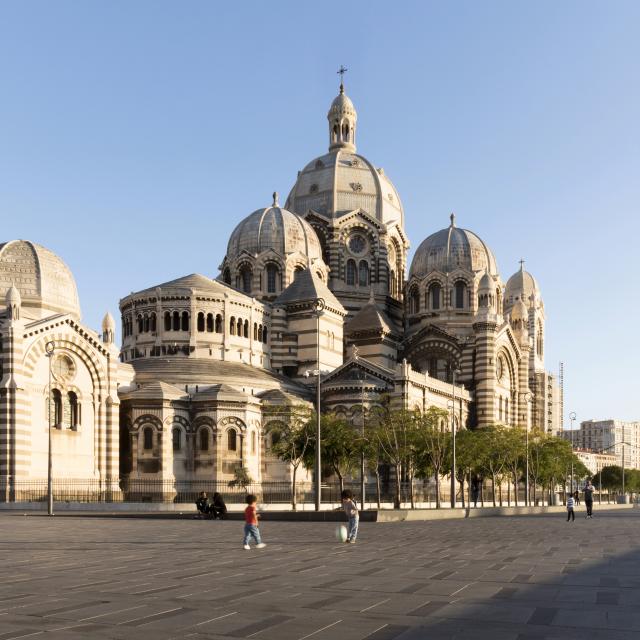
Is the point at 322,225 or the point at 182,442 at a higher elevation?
the point at 322,225

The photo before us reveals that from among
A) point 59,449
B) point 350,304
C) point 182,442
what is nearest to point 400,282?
point 350,304

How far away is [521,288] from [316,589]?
105719 millimetres

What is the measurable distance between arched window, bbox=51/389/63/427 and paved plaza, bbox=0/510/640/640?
122 ft

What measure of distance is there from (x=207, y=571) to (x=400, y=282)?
8182 cm

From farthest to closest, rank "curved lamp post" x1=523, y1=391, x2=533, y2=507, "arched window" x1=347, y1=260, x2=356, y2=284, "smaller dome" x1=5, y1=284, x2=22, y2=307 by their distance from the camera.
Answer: "arched window" x1=347, y1=260, x2=356, y2=284 < "curved lamp post" x1=523, y1=391, x2=533, y2=507 < "smaller dome" x1=5, y1=284, x2=22, y2=307

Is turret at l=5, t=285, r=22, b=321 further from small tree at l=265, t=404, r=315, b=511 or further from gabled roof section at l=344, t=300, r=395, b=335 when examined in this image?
gabled roof section at l=344, t=300, r=395, b=335

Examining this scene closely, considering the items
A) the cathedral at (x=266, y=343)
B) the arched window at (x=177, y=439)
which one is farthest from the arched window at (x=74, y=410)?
the arched window at (x=177, y=439)

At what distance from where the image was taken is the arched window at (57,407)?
201 feet

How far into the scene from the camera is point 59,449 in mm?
60625

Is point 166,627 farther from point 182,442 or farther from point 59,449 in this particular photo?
point 182,442

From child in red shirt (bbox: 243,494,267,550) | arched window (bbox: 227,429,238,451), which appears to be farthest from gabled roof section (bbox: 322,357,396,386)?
child in red shirt (bbox: 243,494,267,550)

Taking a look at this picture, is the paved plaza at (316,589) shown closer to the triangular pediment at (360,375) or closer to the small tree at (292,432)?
the small tree at (292,432)

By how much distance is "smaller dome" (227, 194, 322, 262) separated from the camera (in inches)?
3342

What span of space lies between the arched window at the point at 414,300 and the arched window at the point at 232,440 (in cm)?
3095
